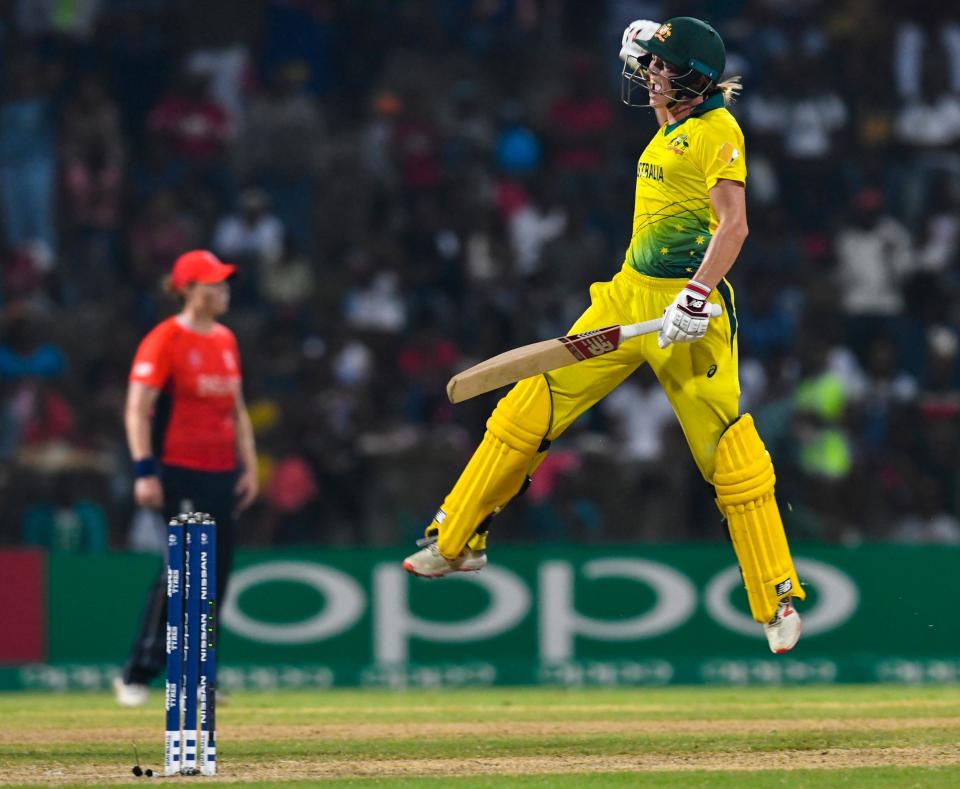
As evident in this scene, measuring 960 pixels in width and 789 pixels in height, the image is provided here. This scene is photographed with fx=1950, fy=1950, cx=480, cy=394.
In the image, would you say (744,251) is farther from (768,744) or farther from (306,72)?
(768,744)

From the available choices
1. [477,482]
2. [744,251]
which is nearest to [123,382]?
[744,251]

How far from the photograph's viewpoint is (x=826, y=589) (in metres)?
12.2

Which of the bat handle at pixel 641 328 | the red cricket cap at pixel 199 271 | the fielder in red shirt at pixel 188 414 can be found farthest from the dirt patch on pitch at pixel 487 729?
the red cricket cap at pixel 199 271

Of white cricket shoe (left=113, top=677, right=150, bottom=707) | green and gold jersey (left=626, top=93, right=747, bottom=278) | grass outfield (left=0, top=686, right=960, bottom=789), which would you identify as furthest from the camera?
white cricket shoe (left=113, top=677, right=150, bottom=707)

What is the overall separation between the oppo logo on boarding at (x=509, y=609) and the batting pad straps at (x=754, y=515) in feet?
15.9

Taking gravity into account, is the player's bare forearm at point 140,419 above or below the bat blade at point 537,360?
above

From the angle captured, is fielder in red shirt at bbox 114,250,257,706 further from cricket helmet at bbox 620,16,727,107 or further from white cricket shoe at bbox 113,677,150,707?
cricket helmet at bbox 620,16,727,107

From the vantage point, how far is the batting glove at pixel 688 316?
22.2 ft

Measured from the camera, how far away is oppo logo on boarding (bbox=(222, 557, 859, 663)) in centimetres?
1201

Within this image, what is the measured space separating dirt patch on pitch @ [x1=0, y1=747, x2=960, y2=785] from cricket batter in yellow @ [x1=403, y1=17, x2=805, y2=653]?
487 millimetres

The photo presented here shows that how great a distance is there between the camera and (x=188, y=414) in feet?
29.3

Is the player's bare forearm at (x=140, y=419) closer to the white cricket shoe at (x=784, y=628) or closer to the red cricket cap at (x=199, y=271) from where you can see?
the red cricket cap at (x=199, y=271)

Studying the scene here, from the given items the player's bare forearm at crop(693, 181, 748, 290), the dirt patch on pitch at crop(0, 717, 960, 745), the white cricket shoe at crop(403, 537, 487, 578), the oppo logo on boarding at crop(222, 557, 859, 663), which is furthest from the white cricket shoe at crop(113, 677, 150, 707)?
the player's bare forearm at crop(693, 181, 748, 290)

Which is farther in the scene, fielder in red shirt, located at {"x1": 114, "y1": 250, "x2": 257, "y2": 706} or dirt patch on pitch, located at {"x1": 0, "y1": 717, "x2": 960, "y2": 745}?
fielder in red shirt, located at {"x1": 114, "y1": 250, "x2": 257, "y2": 706}
